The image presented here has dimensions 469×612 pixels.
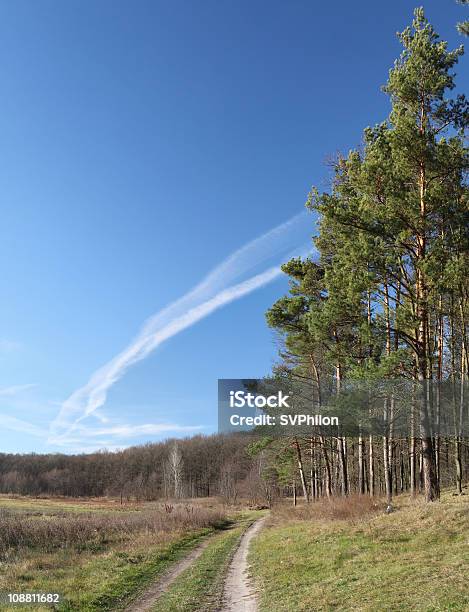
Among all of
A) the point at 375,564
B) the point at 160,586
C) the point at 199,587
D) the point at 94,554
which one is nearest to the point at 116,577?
the point at 160,586

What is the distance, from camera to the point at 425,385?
55.5 feet

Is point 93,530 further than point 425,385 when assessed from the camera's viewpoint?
Yes

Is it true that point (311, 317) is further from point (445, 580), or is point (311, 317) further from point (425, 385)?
point (445, 580)

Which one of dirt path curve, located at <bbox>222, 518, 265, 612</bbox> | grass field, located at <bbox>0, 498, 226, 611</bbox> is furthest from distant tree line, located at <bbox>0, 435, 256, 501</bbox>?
dirt path curve, located at <bbox>222, 518, 265, 612</bbox>

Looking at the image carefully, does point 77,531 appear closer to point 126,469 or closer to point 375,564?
point 375,564

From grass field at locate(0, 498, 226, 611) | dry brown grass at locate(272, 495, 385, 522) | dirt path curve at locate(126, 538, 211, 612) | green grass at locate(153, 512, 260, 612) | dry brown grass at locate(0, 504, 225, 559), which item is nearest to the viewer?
green grass at locate(153, 512, 260, 612)

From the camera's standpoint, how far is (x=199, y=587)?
40.4 feet

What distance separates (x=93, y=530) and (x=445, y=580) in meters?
19.7

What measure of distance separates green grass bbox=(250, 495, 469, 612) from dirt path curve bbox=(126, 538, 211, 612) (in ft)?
7.80

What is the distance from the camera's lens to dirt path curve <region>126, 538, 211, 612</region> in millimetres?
10969

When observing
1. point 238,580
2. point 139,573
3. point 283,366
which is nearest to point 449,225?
point 238,580

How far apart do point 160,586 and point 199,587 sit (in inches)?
59.9

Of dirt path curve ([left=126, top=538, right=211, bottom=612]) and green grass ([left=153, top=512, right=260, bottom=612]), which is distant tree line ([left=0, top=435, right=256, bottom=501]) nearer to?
dirt path curve ([left=126, top=538, right=211, bottom=612])

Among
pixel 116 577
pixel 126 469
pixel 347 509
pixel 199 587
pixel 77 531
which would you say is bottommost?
pixel 126 469
